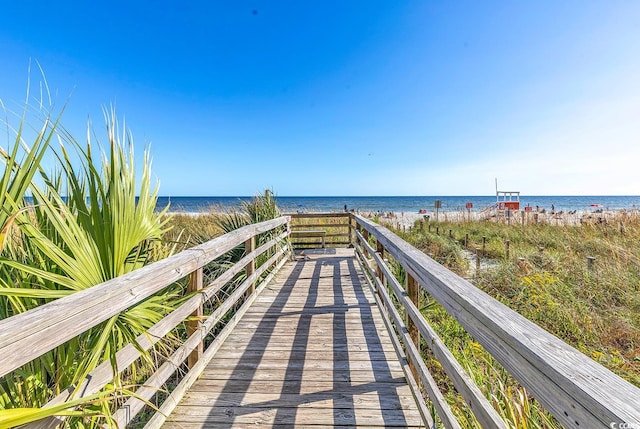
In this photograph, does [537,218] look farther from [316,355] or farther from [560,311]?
[316,355]

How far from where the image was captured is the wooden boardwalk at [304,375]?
1.75m

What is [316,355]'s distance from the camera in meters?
2.49

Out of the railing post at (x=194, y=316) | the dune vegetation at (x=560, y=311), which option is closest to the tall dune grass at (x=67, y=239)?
the railing post at (x=194, y=316)

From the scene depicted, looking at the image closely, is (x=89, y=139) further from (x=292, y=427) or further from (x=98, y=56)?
(x=98, y=56)

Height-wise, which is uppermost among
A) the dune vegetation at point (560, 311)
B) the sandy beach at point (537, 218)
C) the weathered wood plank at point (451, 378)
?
the weathered wood plank at point (451, 378)

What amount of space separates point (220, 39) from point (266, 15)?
263cm

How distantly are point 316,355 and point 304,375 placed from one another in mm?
317

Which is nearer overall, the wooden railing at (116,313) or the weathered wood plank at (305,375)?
the wooden railing at (116,313)

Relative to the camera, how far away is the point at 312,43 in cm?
1133

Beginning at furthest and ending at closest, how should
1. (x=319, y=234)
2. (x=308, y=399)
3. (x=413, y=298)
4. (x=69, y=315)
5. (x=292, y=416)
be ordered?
(x=319, y=234) < (x=413, y=298) < (x=308, y=399) < (x=292, y=416) < (x=69, y=315)

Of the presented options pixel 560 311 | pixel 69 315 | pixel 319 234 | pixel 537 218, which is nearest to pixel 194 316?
pixel 69 315

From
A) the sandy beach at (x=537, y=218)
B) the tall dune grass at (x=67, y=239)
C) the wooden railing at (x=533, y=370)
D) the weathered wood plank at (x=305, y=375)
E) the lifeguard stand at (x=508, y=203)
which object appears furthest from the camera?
the lifeguard stand at (x=508, y=203)

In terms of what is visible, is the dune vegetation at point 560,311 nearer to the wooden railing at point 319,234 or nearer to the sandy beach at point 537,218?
the wooden railing at point 319,234

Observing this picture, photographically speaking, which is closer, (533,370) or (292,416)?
(533,370)
